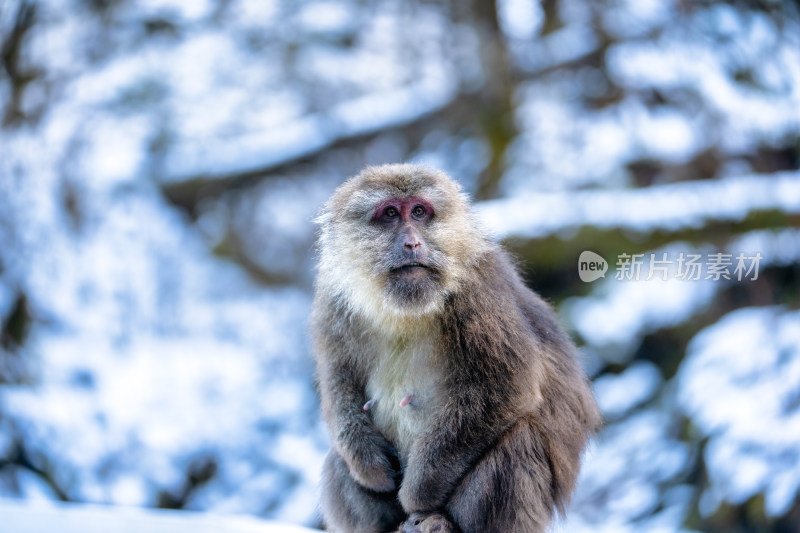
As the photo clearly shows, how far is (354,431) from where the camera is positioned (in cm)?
311

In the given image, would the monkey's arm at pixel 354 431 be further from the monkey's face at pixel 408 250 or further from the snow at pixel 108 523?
the snow at pixel 108 523

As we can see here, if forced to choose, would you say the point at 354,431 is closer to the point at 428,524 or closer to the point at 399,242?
the point at 428,524

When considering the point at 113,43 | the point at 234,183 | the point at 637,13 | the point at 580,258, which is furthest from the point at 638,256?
the point at 113,43

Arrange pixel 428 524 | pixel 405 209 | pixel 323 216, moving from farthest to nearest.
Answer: pixel 323 216, pixel 405 209, pixel 428 524

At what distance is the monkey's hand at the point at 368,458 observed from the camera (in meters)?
3.06

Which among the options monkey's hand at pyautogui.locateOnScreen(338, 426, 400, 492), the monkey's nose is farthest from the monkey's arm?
the monkey's nose

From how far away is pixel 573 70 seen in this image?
9328 millimetres

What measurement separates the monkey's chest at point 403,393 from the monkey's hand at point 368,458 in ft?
0.29

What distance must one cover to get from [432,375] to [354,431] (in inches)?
15.5

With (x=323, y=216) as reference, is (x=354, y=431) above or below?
below

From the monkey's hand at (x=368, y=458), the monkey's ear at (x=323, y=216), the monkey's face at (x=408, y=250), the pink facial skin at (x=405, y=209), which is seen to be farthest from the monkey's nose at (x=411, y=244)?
the monkey's hand at (x=368, y=458)

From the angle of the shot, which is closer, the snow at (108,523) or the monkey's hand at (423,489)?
the monkey's hand at (423,489)

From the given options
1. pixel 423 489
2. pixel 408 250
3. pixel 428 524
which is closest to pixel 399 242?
pixel 408 250

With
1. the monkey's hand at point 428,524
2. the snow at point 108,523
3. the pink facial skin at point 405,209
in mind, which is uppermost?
the pink facial skin at point 405,209
